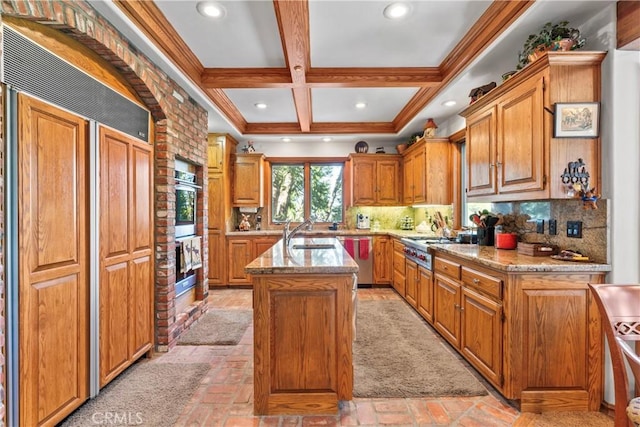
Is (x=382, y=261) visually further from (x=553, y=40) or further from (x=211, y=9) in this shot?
(x=211, y=9)

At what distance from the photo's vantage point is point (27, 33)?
1.66 meters

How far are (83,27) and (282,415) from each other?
105 inches

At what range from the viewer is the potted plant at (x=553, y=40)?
6.57 ft

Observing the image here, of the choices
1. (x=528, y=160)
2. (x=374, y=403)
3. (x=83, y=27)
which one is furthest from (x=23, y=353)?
(x=528, y=160)

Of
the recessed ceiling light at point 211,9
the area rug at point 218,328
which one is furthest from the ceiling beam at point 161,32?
the area rug at point 218,328

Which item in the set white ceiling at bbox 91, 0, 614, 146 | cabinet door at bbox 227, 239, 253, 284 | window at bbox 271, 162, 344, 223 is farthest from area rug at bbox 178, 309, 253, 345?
white ceiling at bbox 91, 0, 614, 146

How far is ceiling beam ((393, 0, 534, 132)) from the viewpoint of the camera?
2.08m

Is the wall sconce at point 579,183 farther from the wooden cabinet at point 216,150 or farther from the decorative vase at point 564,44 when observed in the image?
the wooden cabinet at point 216,150

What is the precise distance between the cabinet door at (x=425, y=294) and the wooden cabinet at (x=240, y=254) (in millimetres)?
2612

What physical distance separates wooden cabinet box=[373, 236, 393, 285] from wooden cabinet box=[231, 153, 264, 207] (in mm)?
2163

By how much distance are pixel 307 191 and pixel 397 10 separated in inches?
156

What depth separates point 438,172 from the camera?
4539 mm

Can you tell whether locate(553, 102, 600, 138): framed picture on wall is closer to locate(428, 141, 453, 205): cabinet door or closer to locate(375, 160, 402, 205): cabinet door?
locate(428, 141, 453, 205): cabinet door

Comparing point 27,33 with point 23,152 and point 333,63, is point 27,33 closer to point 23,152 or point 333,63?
point 23,152
